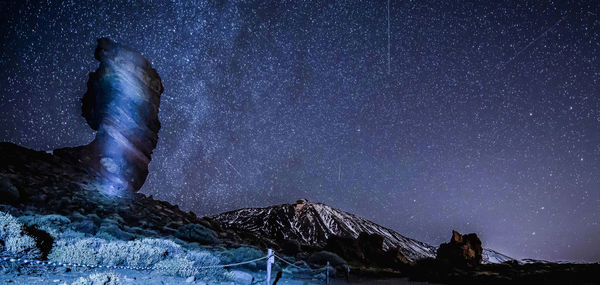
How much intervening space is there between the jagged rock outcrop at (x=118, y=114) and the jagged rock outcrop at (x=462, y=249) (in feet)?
107

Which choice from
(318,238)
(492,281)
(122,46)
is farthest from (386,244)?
(122,46)

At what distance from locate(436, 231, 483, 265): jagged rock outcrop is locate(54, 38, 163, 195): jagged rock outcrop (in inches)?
1284

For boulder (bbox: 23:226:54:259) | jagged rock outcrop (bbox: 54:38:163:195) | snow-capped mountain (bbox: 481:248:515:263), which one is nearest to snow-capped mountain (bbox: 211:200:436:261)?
snow-capped mountain (bbox: 481:248:515:263)

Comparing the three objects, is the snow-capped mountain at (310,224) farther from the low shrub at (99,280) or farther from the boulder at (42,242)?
the low shrub at (99,280)

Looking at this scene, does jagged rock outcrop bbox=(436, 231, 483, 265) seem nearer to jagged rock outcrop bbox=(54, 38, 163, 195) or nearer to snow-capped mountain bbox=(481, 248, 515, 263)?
jagged rock outcrop bbox=(54, 38, 163, 195)

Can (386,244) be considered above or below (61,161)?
below

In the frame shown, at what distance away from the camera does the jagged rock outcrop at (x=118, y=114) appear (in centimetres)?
2583

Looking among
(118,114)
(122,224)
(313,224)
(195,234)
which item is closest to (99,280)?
(122,224)

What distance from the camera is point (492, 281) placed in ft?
47.4

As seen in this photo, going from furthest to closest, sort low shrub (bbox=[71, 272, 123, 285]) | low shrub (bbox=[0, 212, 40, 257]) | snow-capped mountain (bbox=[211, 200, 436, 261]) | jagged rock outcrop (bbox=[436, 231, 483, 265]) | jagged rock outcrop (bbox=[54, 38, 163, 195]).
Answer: snow-capped mountain (bbox=[211, 200, 436, 261]) → jagged rock outcrop (bbox=[436, 231, 483, 265]) → jagged rock outcrop (bbox=[54, 38, 163, 195]) → low shrub (bbox=[0, 212, 40, 257]) → low shrub (bbox=[71, 272, 123, 285])

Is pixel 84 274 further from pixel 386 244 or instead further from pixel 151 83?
pixel 386 244

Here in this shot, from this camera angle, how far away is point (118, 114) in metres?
26.9

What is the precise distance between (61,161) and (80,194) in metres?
7.04

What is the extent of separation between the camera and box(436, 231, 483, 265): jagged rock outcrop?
2991 centimetres
